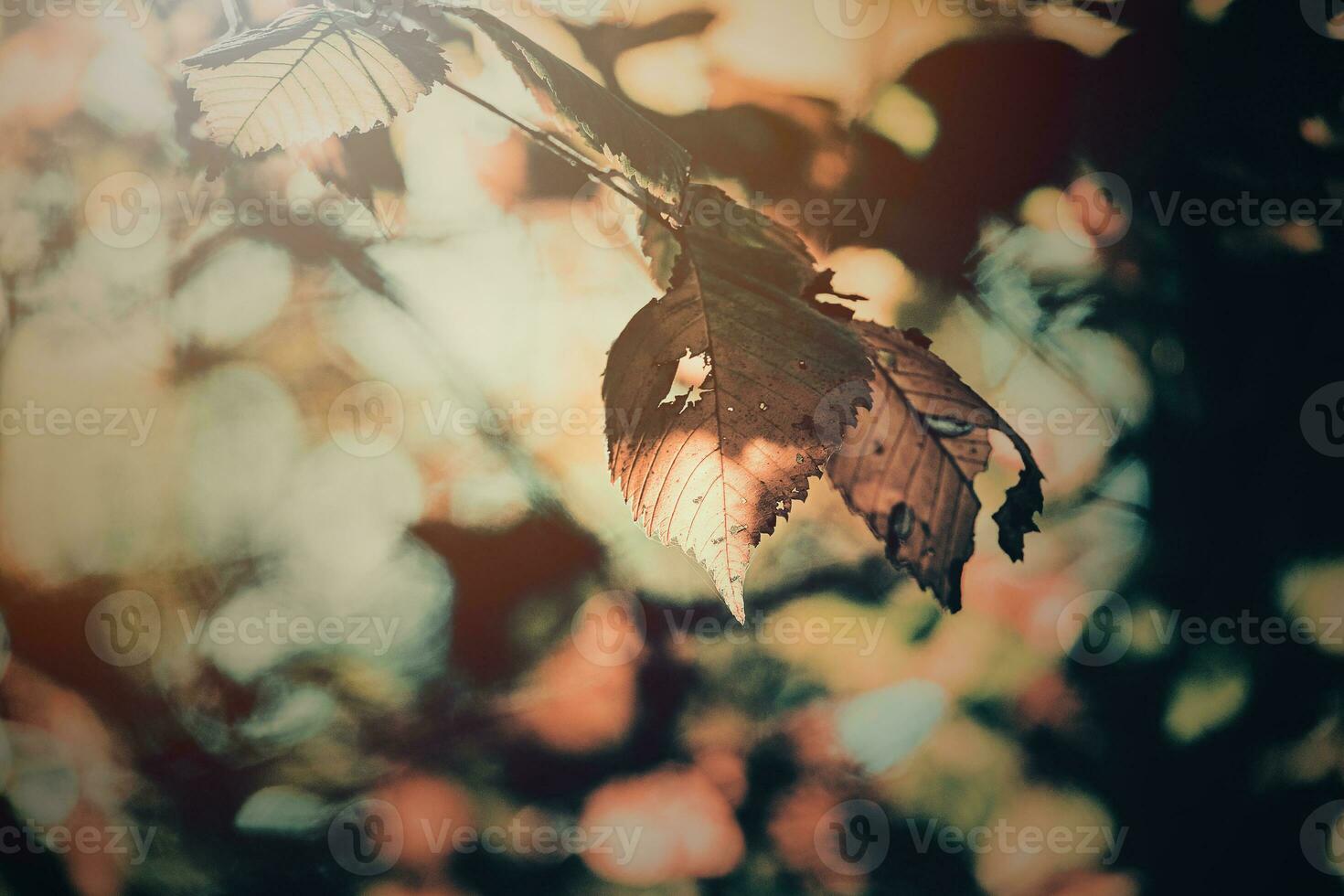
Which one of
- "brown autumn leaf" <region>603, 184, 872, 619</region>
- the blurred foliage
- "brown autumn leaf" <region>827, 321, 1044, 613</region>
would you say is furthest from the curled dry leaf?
"brown autumn leaf" <region>827, 321, 1044, 613</region>

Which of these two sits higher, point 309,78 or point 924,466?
point 309,78

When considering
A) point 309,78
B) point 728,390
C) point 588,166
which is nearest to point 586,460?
point 728,390

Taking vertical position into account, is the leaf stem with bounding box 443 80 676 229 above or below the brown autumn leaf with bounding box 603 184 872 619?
above

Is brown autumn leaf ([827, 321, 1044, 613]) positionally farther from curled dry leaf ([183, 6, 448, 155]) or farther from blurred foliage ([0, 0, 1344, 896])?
curled dry leaf ([183, 6, 448, 155])

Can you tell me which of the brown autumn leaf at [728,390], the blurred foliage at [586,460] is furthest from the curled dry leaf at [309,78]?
the brown autumn leaf at [728,390]

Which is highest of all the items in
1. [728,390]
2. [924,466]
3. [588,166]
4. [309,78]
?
[309,78]

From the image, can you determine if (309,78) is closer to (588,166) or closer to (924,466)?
(588,166)
